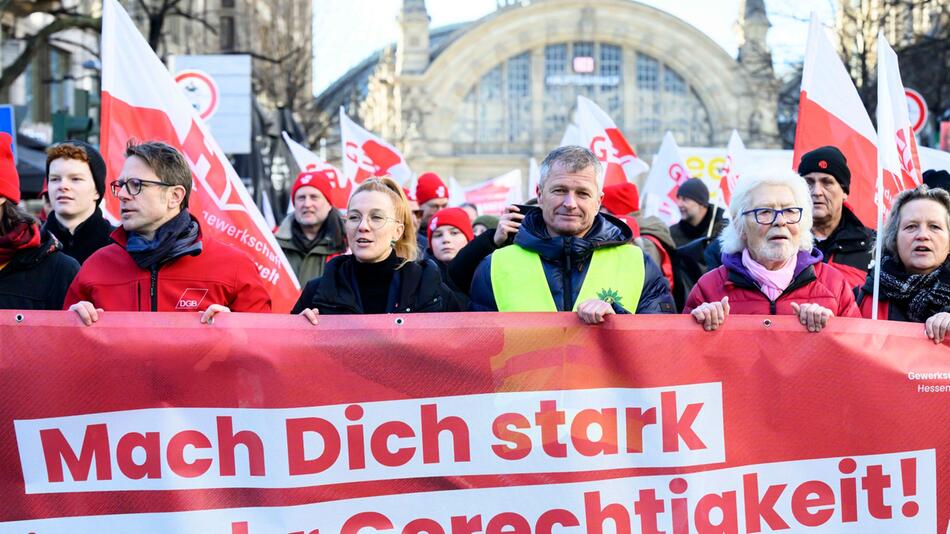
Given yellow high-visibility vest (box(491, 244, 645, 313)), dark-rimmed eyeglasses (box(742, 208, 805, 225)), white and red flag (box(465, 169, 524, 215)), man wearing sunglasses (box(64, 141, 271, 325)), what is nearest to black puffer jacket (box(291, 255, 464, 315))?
man wearing sunglasses (box(64, 141, 271, 325))

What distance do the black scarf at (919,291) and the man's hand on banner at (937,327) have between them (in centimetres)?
38

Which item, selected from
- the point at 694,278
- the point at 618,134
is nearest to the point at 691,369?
the point at 694,278

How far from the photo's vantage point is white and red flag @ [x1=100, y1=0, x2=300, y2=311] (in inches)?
237

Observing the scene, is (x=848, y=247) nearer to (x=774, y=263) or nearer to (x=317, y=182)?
(x=774, y=263)

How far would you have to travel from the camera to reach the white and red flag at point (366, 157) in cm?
1269

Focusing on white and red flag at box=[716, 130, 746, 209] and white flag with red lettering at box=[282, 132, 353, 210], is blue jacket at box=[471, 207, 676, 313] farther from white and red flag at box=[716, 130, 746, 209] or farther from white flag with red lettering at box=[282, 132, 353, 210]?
white and red flag at box=[716, 130, 746, 209]

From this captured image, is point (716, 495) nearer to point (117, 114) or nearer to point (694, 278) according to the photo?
point (117, 114)

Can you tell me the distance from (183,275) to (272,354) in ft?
1.69

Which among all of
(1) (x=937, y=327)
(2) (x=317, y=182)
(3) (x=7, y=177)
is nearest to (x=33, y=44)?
(2) (x=317, y=182)

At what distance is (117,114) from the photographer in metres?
6.03

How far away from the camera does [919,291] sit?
4.66 m

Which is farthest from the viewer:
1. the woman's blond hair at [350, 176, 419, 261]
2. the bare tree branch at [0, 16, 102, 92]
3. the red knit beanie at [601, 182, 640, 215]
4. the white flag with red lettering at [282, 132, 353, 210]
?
the bare tree branch at [0, 16, 102, 92]

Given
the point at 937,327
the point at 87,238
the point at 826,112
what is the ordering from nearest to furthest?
the point at 937,327 < the point at 87,238 < the point at 826,112

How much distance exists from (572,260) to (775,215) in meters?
0.71
